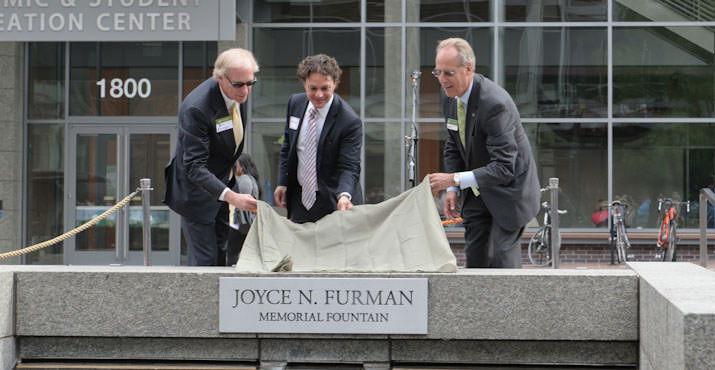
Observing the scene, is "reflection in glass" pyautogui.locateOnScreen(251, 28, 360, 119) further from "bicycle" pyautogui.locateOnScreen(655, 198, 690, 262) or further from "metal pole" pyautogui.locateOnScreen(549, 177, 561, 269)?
"metal pole" pyautogui.locateOnScreen(549, 177, 561, 269)

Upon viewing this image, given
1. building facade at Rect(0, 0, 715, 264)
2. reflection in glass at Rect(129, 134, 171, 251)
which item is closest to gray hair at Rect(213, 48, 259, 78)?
building facade at Rect(0, 0, 715, 264)

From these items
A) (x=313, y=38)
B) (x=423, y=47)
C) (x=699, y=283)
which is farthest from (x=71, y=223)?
(x=699, y=283)

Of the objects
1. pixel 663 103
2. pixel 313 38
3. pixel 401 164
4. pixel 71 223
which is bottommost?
pixel 71 223

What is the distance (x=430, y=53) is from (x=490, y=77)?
1.08m

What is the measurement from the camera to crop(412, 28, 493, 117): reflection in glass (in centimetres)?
1616

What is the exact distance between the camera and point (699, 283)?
4.20 meters

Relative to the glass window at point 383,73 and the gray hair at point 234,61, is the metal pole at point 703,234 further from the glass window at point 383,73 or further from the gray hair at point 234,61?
the glass window at point 383,73

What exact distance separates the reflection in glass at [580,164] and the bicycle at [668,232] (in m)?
0.99

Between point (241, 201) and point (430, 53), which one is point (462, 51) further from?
point (430, 53)

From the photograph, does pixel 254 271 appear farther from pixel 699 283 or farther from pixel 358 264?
Result: pixel 699 283

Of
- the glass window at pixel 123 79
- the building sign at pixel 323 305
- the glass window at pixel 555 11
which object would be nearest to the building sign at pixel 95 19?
the glass window at pixel 123 79

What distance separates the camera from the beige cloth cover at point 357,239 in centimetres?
505

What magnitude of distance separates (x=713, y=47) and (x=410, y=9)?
5.08 m

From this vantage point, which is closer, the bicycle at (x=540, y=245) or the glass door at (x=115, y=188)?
the bicycle at (x=540, y=245)
